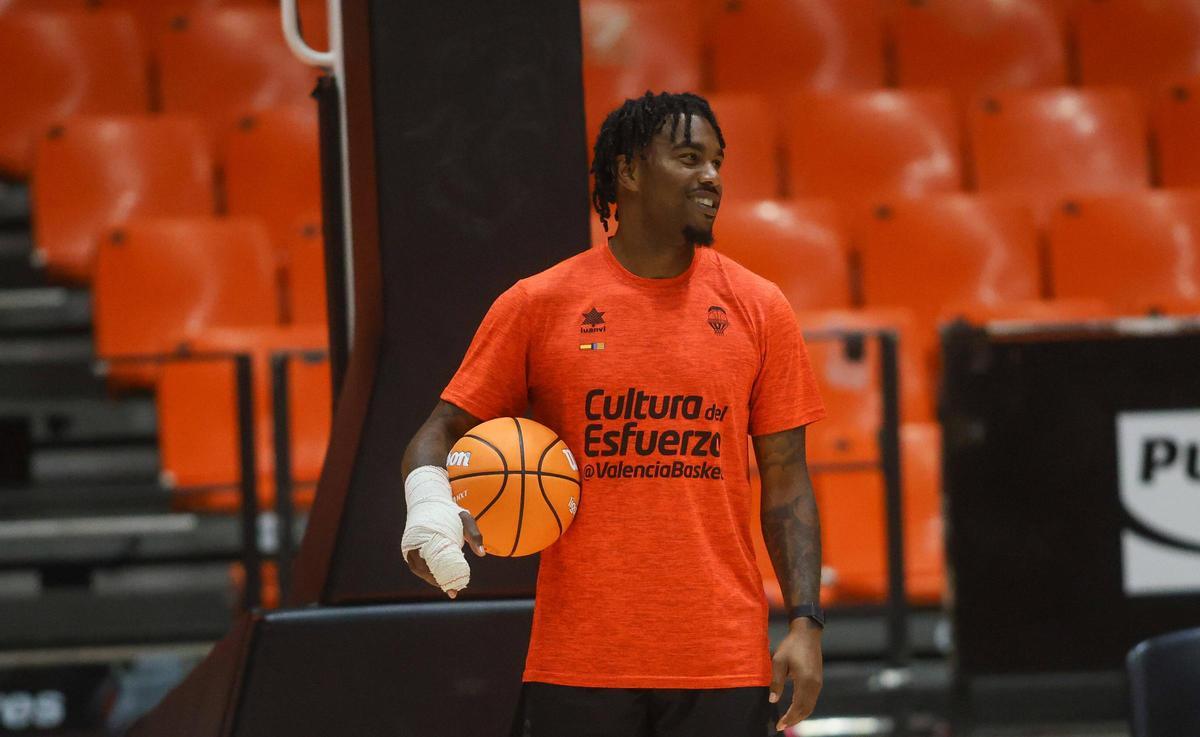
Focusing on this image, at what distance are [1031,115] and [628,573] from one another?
5.24 metres

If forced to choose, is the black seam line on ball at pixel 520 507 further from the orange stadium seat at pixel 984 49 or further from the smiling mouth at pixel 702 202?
the orange stadium seat at pixel 984 49

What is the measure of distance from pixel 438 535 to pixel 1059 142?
18.2 ft

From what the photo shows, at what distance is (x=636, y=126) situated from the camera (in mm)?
2482

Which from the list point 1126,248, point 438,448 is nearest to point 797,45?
point 1126,248

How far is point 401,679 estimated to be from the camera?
337 centimetres

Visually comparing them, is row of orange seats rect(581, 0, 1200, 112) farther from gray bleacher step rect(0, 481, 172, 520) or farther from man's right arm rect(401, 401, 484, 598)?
man's right arm rect(401, 401, 484, 598)

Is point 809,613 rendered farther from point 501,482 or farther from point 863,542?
point 863,542

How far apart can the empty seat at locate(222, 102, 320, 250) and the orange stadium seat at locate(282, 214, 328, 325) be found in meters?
0.52

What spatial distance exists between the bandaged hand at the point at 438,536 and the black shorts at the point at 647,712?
25 centimetres

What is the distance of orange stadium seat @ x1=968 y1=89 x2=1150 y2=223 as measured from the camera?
7.07m

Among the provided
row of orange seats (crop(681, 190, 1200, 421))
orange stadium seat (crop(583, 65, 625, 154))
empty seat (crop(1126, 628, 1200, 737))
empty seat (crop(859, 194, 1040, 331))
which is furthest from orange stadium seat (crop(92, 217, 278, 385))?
empty seat (crop(1126, 628, 1200, 737))

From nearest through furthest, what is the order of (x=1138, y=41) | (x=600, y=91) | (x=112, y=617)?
(x=112, y=617) < (x=600, y=91) < (x=1138, y=41)

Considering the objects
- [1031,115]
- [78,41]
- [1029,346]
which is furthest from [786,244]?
[78,41]

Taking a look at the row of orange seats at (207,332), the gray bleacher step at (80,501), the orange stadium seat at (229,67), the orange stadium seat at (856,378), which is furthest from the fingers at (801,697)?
the orange stadium seat at (229,67)
